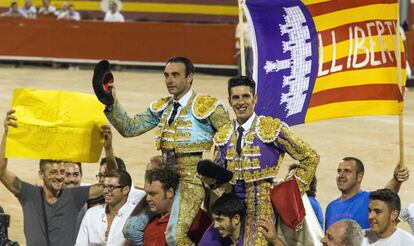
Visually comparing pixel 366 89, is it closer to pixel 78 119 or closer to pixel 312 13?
pixel 312 13

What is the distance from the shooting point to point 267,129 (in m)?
7.05

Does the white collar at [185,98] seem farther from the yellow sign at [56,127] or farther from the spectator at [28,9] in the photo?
the spectator at [28,9]

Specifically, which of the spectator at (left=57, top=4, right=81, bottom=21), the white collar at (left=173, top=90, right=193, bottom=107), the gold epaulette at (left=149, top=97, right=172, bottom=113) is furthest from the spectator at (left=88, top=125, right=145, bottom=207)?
the spectator at (left=57, top=4, right=81, bottom=21)

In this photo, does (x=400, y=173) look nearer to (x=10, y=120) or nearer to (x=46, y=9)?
(x=10, y=120)

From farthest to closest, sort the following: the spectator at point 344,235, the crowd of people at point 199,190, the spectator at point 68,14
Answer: the spectator at point 68,14
the crowd of people at point 199,190
the spectator at point 344,235

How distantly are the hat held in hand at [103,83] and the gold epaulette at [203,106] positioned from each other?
52cm

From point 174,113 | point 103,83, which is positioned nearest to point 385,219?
point 174,113

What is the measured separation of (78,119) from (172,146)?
92 centimetres

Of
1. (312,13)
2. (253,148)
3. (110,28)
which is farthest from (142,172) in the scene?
(110,28)

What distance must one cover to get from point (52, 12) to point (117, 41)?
1.58 m

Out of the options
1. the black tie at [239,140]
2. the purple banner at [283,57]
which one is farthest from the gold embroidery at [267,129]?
the purple banner at [283,57]

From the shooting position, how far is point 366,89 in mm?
8469

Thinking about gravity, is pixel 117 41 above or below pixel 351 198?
above

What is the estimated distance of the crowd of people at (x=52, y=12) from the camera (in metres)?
24.0
